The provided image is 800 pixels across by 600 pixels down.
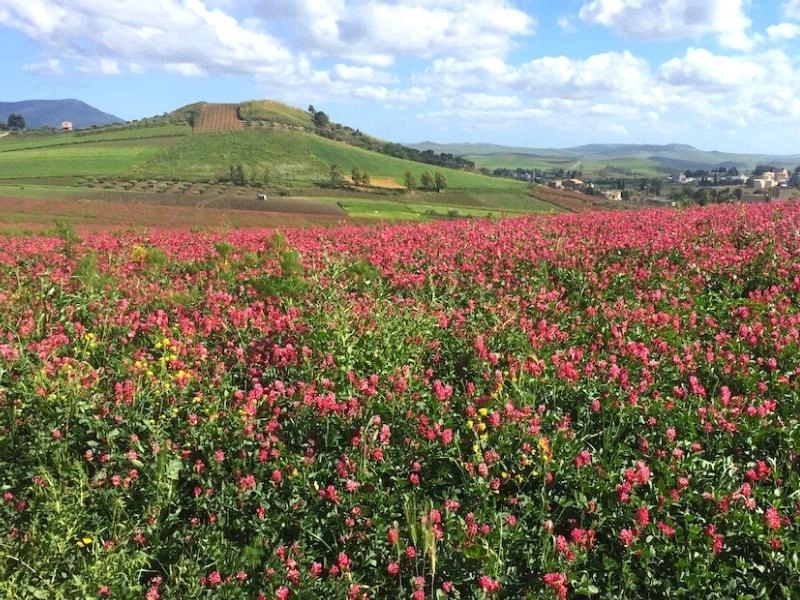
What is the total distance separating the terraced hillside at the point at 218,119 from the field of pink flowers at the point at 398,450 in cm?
15202

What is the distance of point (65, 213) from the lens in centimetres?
4028

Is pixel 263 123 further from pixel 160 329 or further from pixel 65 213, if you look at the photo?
pixel 160 329

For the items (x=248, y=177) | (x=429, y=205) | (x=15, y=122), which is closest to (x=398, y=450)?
(x=429, y=205)

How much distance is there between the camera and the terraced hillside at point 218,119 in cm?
15062

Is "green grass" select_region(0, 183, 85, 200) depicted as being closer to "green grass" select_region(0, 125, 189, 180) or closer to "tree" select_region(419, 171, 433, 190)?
"green grass" select_region(0, 125, 189, 180)

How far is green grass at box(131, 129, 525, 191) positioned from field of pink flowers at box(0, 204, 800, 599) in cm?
10427

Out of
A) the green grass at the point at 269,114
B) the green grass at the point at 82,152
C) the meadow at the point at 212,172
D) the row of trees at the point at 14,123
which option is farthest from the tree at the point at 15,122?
the green grass at the point at 269,114

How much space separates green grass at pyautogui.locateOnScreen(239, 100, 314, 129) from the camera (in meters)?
170

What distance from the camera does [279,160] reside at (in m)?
126

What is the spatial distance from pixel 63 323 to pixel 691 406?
6.78 metres

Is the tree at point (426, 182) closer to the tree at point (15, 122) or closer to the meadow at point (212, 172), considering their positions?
the meadow at point (212, 172)

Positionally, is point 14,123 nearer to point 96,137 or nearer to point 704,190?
point 96,137

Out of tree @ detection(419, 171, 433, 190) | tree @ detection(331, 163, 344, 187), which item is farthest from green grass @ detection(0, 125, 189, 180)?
tree @ detection(419, 171, 433, 190)

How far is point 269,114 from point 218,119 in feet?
58.1
